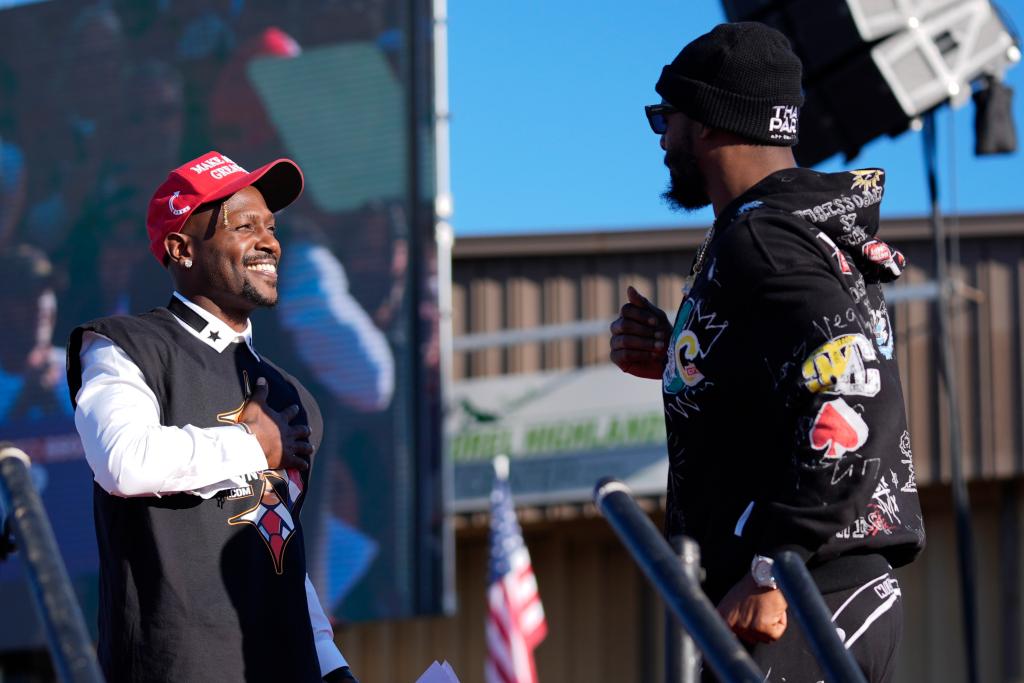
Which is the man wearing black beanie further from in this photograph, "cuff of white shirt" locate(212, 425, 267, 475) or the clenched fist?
"cuff of white shirt" locate(212, 425, 267, 475)

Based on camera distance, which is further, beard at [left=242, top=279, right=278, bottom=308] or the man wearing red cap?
beard at [left=242, top=279, right=278, bottom=308]

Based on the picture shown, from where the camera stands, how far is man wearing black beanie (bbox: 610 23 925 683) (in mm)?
1995

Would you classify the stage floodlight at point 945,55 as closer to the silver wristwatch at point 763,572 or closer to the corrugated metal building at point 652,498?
the corrugated metal building at point 652,498

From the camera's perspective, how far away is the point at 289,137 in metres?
Result: 10.7

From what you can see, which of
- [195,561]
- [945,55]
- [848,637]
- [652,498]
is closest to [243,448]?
[195,561]

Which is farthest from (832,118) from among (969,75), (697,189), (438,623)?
(438,623)

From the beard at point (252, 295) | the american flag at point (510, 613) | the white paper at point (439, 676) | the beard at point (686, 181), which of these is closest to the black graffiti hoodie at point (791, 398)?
the beard at point (686, 181)

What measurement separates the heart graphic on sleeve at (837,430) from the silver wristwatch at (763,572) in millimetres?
168

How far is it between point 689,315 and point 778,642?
49cm

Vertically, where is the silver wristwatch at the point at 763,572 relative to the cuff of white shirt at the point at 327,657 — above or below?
above

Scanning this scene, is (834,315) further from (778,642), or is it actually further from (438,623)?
(438,623)

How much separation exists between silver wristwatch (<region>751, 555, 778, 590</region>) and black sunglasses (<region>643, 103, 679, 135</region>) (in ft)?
2.45

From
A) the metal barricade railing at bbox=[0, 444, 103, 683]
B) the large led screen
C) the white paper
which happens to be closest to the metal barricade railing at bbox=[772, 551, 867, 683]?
the white paper

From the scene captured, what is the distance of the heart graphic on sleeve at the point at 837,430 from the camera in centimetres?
199
